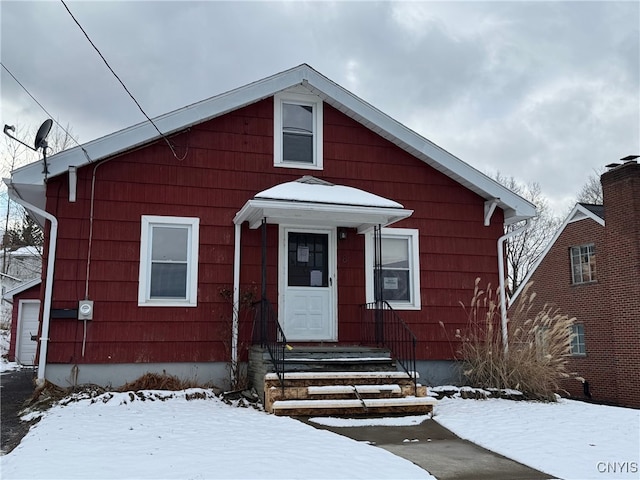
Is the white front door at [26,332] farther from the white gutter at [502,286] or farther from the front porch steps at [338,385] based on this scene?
the white gutter at [502,286]

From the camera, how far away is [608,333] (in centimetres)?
1941

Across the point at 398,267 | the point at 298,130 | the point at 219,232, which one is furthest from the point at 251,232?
the point at 398,267

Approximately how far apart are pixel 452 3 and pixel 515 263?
26454 millimetres

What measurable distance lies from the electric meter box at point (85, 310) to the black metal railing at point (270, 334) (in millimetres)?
2542

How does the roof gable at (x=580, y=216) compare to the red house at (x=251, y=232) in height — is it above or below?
above

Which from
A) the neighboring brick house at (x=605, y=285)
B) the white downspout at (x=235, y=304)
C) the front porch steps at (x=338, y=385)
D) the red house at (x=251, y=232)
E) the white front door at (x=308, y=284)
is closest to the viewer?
the front porch steps at (x=338, y=385)

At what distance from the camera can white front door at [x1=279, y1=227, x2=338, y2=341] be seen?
9984 millimetres

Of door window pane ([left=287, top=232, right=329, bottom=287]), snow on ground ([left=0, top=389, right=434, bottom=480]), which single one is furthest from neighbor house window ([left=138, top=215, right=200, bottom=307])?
snow on ground ([left=0, top=389, right=434, bottom=480])

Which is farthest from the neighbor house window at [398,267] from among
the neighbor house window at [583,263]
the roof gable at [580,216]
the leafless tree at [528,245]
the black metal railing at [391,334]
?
the leafless tree at [528,245]

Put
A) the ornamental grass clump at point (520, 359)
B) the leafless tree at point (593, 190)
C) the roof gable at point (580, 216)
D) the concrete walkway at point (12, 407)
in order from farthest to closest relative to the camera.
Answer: the leafless tree at point (593, 190)
the roof gable at point (580, 216)
the ornamental grass clump at point (520, 359)
the concrete walkway at point (12, 407)

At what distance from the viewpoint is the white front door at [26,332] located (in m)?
18.0

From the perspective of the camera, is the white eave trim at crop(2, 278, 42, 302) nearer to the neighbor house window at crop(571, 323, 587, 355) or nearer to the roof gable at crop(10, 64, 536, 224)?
the roof gable at crop(10, 64, 536, 224)

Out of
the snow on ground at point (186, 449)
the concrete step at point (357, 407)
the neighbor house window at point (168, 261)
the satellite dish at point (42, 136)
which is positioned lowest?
the snow on ground at point (186, 449)

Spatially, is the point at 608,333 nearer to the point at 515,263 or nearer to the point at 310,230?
the point at 310,230
